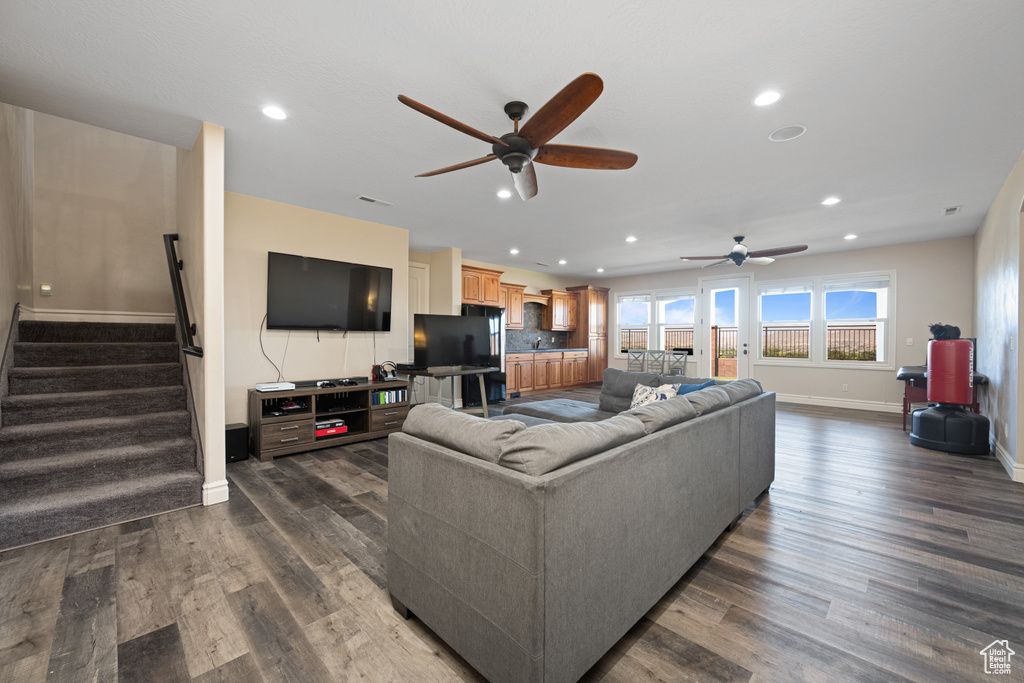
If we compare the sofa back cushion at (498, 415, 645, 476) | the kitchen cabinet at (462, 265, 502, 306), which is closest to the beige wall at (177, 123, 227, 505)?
the sofa back cushion at (498, 415, 645, 476)

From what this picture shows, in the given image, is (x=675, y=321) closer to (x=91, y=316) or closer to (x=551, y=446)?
(x=551, y=446)

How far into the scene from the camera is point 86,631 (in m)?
1.62

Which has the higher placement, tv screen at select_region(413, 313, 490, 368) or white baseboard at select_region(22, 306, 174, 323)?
white baseboard at select_region(22, 306, 174, 323)

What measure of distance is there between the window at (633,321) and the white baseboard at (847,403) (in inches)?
111

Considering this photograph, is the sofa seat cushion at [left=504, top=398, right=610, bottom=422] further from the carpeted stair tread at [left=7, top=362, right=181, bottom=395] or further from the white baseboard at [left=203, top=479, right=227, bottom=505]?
the carpeted stair tread at [left=7, top=362, right=181, bottom=395]

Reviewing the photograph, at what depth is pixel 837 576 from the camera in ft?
6.63

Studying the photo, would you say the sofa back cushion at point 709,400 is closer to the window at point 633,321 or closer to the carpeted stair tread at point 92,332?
the carpeted stair tread at point 92,332

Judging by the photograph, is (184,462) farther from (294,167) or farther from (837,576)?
(837,576)

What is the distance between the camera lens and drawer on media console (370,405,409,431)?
456 centimetres

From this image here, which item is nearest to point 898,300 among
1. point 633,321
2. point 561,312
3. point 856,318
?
point 856,318

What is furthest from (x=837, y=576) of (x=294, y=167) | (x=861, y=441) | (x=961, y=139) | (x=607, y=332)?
(x=607, y=332)

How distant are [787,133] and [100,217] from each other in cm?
662

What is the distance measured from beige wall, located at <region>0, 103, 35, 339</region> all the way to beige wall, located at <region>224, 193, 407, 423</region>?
1.36 m

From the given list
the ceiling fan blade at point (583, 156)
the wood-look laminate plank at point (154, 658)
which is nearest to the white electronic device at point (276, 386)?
the wood-look laminate plank at point (154, 658)
